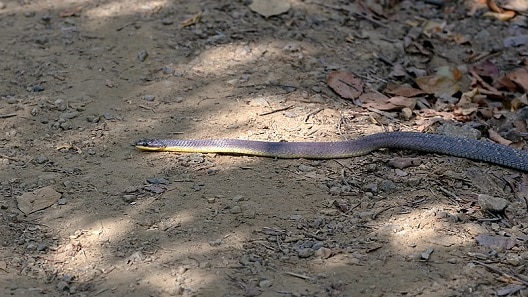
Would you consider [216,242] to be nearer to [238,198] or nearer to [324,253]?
[238,198]

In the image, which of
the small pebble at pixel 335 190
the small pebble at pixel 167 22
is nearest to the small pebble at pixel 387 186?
the small pebble at pixel 335 190

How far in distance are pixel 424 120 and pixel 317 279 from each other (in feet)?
7.50

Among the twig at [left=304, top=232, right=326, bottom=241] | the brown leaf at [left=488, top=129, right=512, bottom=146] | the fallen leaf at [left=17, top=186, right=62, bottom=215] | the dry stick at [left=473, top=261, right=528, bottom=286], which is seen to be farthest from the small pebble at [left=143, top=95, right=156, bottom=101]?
the dry stick at [left=473, top=261, right=528, bottom=286]

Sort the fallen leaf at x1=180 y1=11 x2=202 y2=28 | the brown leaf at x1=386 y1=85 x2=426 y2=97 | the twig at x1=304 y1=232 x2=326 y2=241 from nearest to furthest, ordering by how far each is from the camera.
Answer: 1. the twig at x1=304 y1=232 x2=326 y2=241
2. the brown leaf at x1=386 y1=85 x2=426 y2=97
3. the fallen leaf at x1=180 y1=11 x2=202 y2=28

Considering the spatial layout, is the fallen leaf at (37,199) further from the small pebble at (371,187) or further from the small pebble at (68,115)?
the small pebble at (371,187)

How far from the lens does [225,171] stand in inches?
219

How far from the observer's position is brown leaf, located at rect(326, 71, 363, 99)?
6535mm

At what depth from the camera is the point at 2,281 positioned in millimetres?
4473

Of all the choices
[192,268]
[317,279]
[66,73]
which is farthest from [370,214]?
[66,73]

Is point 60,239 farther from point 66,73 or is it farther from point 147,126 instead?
point 66,73

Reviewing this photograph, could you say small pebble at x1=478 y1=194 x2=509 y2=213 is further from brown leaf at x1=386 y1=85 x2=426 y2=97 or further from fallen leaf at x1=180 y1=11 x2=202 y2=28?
fallen leaf at x1=180 y1=11 x2=202 y2=28

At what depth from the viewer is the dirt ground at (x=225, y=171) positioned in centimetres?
454

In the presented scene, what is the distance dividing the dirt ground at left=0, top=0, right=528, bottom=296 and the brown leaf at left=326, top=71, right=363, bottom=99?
0.10 m

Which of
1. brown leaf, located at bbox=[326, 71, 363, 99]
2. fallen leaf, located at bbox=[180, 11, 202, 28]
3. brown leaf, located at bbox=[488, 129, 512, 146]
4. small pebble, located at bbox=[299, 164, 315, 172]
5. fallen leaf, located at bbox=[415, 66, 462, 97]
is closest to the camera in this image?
small pebble, located at bbox=[299, 164, 315, 172]
